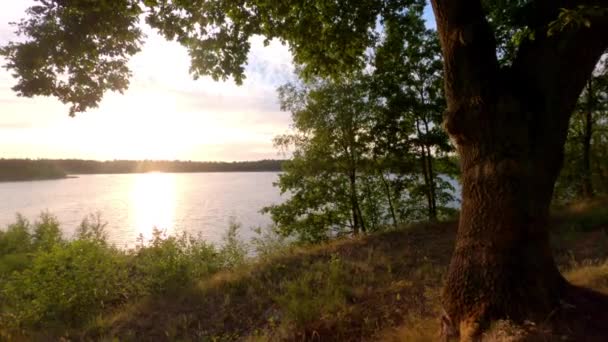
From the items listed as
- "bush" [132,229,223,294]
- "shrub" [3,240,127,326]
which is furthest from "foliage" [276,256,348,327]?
"shrub" [3,240,127,326]

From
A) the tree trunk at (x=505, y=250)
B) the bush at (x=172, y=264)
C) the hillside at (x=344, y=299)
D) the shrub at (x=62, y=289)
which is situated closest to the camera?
the tree trunk at (x=505, y=250)

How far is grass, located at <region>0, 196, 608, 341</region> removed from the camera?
190 inches

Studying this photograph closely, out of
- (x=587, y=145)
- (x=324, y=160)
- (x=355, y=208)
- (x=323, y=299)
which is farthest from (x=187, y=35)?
(x=587, y=145)

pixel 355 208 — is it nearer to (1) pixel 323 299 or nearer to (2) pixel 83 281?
(1) pixel 323 299

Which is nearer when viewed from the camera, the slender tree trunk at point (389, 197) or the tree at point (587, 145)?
the tree at point (587, 145)

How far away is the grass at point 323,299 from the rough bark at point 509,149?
0.36 m

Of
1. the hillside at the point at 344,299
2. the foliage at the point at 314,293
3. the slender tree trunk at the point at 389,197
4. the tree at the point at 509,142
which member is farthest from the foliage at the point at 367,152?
the tree at the point at 509,142

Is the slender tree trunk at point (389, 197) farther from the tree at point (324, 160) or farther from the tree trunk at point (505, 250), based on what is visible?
the tree trunk at point (505, 250)

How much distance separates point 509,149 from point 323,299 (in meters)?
3.56

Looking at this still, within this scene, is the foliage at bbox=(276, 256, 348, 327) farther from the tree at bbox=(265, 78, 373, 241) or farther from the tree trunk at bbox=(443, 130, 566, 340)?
the tree at bbox=(265, 78, 373, 241)

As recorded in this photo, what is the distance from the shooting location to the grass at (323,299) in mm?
4820

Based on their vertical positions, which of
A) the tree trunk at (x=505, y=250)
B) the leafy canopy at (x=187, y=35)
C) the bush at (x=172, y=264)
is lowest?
the bush at (x=172, y=264)

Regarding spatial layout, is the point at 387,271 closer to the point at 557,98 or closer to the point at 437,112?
the point at 557,98

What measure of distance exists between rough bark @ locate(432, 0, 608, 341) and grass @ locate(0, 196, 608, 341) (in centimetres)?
36
